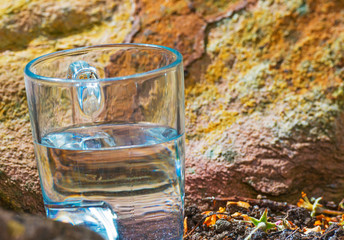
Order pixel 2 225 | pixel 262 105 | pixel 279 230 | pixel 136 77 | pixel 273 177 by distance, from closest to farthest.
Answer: pixel 2 225 → pixel 136 77 → pixel 279 230 → pixel 273 177 → pixel 262 105

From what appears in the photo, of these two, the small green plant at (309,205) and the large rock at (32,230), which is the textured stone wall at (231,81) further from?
the large rock at (32,230)

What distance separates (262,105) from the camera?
73.6 inches

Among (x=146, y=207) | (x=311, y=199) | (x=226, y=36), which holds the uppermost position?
(x=226, y=36)

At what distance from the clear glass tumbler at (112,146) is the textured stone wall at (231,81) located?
1.32 feet

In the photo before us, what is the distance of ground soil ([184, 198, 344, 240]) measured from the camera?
4.57 ft

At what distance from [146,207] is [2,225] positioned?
490 mm

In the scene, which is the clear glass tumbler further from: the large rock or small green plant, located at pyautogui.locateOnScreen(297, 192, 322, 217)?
small green plant, located at pyautogui.locateOnScreen(297, 192, 322, 217)

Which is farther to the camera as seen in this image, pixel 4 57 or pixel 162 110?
pixel 4 57

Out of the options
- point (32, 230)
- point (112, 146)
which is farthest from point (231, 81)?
point (32, 230)

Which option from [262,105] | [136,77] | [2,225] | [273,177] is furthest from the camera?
[262,105]

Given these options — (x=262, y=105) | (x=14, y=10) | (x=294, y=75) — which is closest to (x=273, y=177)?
(x=262, y=105)

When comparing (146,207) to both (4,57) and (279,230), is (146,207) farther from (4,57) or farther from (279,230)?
(4,57)

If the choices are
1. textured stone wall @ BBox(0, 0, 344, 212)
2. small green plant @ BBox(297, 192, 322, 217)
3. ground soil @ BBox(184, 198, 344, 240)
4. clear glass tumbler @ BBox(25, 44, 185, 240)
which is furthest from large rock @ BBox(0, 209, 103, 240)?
small green plant @ BBox(297, 192, 322, 217)

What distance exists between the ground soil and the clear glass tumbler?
151mm
